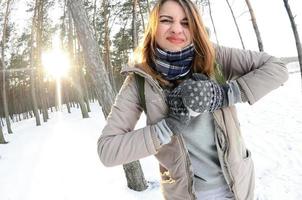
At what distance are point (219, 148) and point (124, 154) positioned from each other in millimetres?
506

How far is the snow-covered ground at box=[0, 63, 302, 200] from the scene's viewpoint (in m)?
5.99

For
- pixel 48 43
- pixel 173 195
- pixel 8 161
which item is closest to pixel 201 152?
pixel 173 195

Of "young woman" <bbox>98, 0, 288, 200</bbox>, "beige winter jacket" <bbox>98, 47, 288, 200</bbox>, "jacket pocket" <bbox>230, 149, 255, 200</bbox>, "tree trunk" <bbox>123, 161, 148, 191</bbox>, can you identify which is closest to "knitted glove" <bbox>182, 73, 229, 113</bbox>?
"young woman" <bbox>98, 0, 288, 200</bbox>

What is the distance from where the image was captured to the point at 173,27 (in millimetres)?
1821

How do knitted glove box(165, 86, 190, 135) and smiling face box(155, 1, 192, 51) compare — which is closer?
knitted glove box(165, 86, 190, 135)

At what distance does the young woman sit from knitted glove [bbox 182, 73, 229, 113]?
11 mm

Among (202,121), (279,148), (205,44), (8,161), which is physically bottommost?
(8,161)

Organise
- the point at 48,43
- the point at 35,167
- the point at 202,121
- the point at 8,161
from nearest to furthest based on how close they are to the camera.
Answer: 1. the point at 202,121
2. the point at 35,167
3. the point at 8,161
4. the point at 48,43

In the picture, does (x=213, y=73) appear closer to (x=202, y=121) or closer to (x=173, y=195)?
(x=202, y=121)

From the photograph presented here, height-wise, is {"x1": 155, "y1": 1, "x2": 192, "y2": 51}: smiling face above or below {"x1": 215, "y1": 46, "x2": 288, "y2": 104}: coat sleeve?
above

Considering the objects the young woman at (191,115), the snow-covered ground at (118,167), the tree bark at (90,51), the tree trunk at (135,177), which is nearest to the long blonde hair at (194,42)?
the young woman at (191,115)

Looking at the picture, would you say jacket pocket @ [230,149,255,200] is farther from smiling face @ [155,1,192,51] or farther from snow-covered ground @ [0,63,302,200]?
snow-covered ground @ [0,63,302,200]

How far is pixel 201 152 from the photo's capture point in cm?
186

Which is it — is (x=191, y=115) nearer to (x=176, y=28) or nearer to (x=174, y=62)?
(x=174, y=62)
